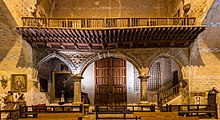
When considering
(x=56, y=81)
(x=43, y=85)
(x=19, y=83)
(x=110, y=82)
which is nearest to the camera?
(x=19, y=83)

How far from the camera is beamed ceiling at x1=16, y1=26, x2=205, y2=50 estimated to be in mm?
12211

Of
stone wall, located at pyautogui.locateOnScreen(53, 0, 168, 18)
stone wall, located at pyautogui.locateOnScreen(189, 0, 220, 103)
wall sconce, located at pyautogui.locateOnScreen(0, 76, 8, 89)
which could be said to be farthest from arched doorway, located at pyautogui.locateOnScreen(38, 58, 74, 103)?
stone wall, located at pyautogui.locateOnScreen(189, 0, 220, 103)

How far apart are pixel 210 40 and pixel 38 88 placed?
9010 mm

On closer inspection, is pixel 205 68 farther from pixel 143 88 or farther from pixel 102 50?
pixel 102 50

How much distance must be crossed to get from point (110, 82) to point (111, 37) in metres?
5.43

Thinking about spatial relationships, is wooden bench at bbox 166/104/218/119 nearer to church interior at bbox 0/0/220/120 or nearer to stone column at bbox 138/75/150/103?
church interior at bbox 0/0/220/120

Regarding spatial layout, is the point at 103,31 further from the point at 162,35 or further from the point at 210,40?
the point at 210,40

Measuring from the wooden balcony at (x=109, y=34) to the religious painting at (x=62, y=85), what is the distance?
11.0 ft

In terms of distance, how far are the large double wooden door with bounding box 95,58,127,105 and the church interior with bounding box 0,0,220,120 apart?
61.1 inches

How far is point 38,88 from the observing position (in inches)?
573

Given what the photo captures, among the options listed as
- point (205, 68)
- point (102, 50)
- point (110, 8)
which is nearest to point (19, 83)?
point (102, 50)

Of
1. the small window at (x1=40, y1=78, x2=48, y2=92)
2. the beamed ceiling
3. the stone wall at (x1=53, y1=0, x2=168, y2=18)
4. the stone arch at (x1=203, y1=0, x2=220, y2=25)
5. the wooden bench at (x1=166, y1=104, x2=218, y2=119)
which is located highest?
the stone wall at (x1=53, y1=0, x2=168, y2=18)

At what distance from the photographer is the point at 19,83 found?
1307cm

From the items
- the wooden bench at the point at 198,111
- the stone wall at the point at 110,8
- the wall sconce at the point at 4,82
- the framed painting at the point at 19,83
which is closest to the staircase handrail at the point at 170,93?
the wooden bench at the point at 198,111
